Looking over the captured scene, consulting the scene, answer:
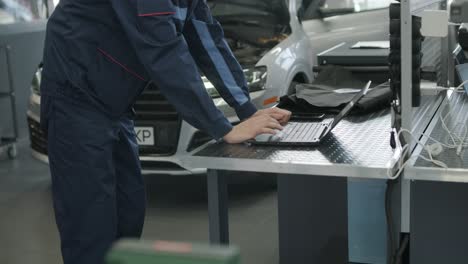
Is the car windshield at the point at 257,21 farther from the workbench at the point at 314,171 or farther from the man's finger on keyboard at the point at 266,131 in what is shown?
the man's finger on keyboard at the point at 266,131

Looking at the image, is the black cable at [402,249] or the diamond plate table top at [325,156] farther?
the black cable at [402,249]

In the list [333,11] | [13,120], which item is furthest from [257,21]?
[13,120]

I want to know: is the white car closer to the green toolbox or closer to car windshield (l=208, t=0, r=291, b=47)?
car windshield (l=208, t=0, r=291, b=47)

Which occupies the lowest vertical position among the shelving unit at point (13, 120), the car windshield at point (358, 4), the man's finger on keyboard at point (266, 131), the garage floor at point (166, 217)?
the garage floor at point (166, 217)

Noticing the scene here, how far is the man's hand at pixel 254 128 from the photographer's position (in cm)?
210

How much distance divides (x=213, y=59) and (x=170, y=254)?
179cm

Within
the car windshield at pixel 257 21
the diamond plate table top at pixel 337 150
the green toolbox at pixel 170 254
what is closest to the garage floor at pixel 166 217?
the car windshield at pixel 257 21

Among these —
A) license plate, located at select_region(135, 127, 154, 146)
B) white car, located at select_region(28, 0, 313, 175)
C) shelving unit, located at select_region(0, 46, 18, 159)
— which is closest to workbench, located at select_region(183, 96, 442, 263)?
white car, located at select_region(28, 0, 313, 175)

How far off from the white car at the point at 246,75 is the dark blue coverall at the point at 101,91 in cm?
158

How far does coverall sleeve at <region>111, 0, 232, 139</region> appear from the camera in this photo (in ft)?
6.30

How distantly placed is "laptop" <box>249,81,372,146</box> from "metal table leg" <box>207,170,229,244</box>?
0.52 ft

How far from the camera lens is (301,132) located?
2305mm

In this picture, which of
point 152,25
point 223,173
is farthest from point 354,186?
point 152,25

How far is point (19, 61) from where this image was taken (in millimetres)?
6543
